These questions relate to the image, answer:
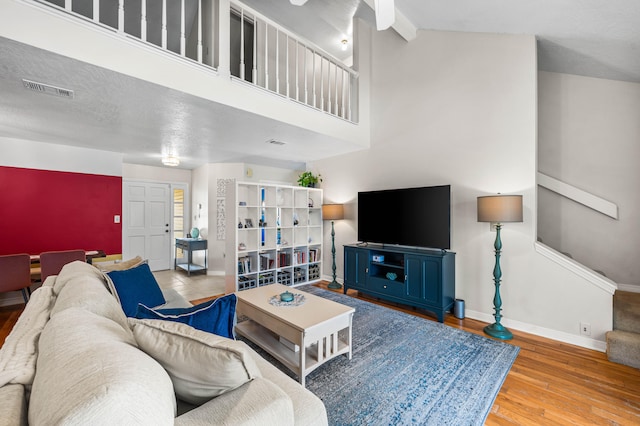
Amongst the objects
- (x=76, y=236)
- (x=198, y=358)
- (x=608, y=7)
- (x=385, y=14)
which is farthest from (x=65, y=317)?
(x=76, y=236)

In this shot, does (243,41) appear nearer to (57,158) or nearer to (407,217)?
(407,217)

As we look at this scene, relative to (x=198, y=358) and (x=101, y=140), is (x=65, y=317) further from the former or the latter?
(x=101, y=140)

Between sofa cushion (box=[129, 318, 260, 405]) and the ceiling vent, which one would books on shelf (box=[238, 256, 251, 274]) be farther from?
sofa cushion (box=[129, 318, 260, 405])

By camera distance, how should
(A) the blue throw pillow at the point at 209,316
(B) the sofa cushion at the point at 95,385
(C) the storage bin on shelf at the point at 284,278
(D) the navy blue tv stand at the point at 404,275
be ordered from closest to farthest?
1. (B) the sofa cushion at the point at 95,385
2. (A) the blue throw pillow at the point at 209,316
3. (D) the navy blue tv stand at the point at 404,275
4. (C) the storage bin on shelf at the point at 284,278

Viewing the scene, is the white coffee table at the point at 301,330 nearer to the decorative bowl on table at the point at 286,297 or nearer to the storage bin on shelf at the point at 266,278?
the decorative bowl on table at the point at 286,297

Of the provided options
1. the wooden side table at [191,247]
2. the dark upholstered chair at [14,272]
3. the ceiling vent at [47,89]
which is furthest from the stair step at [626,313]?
the dark upholstered chair at [14,272]

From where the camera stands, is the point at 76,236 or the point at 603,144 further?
the point at 76,236

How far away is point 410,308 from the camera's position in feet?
12.0

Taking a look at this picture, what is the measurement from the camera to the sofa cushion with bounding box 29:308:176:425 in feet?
1.89

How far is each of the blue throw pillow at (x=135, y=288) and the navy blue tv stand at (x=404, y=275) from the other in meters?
2.53

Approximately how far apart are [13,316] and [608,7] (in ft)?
22.6

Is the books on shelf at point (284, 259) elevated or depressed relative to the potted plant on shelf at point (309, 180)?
depressed

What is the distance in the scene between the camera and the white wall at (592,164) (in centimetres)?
298

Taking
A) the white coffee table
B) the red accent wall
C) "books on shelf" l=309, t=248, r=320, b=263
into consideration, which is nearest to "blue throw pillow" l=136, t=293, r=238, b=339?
the white coffee table
